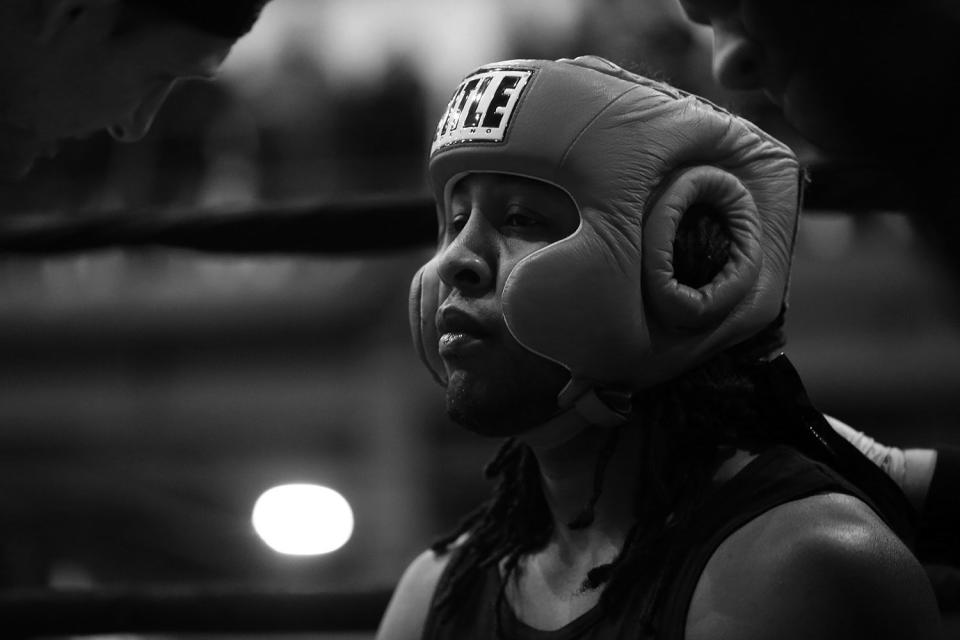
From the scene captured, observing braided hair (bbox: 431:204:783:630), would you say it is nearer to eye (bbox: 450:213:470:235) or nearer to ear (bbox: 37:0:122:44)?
eye (bbox: 450:213:470:235)

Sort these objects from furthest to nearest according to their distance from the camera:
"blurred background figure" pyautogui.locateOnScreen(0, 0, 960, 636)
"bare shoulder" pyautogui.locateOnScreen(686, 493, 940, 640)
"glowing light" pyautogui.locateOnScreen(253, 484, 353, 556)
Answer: "blurred background figure" pyautogui.locateOnScreen(0, 0, 960, 636) → "glowing light" pyautogui.locateOnScreen(253, 484, 353, 556) → "bare shoulder" pyautogui.locateOnScreen(686, 493, 940, 640)

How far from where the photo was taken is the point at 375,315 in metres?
5.98

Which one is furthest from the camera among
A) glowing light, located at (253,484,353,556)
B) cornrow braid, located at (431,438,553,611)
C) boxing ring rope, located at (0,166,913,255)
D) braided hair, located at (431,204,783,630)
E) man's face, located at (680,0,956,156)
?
glowing light, located at (253,484,353,556)

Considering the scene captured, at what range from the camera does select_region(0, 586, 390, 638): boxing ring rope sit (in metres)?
1.38

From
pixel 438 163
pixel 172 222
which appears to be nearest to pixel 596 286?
pixel 438 163

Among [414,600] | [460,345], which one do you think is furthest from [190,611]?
[460,345]

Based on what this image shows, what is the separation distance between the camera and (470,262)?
96 cm

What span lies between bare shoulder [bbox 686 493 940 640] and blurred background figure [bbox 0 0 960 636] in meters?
3.54

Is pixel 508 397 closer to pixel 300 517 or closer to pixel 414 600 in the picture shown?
pixel 414 600

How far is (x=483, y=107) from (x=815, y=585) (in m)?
0.45

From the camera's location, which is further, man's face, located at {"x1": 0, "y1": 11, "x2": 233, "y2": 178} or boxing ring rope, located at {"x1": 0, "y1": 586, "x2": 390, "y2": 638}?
boxing ring rope, located at {"x1": 0, "y1": 586, "x2": 390, "y2": 638}

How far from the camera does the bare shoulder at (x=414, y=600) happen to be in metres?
1.12

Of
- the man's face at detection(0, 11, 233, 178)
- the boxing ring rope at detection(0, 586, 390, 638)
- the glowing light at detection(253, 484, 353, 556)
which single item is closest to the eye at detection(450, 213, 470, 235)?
the man's face at detection(0, 11, 233, 178)

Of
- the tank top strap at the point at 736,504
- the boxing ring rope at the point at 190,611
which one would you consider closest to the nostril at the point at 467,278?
the tank top strap at the point at 736,504
